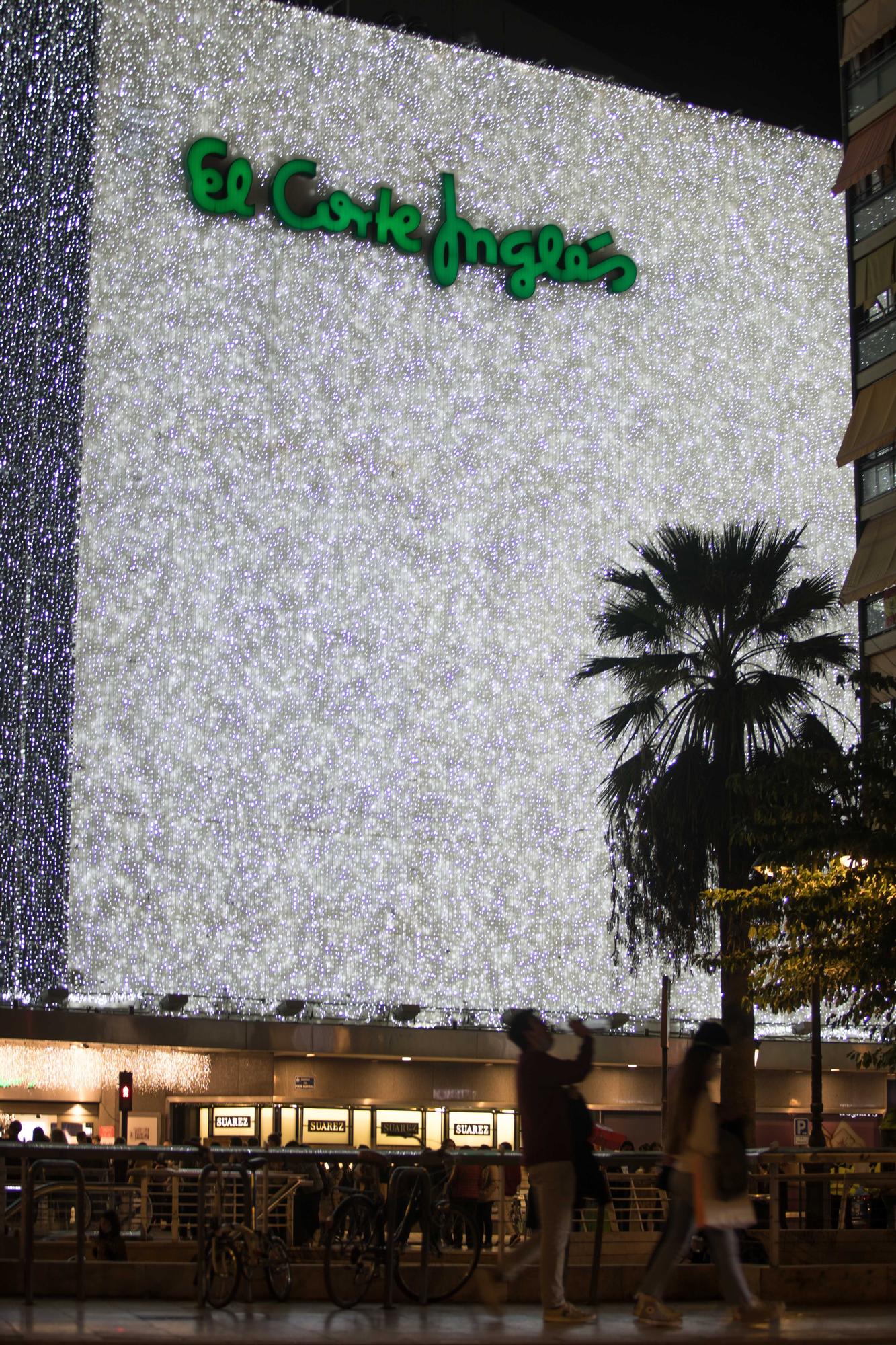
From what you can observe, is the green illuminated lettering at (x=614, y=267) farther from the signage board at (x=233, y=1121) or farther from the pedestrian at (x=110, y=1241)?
the pedestrian at (x=110, y=1241)

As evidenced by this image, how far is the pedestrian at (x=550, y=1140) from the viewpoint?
1000 cm

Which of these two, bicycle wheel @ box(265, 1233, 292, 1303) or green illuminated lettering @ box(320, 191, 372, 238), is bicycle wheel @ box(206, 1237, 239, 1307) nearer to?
bicycle wheel @ box(265, 1233, 292, 1303)

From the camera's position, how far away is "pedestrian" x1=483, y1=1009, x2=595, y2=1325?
32.8 ft

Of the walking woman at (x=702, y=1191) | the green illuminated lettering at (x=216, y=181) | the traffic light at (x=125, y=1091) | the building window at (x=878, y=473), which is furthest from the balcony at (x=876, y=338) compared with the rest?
the walking woman at (x=702, y=1191)

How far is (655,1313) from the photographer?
33.6 ft

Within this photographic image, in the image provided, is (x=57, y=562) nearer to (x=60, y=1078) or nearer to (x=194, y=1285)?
(x=60, y=1078)

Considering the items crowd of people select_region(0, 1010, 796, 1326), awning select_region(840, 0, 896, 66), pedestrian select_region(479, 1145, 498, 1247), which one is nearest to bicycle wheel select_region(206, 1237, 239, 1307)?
crowd of people select_region(0, 1010, 796, 1326)

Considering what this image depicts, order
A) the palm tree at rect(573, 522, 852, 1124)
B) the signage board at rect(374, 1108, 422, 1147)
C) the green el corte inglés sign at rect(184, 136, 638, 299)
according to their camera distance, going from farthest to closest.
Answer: the green el corte inglés sign at rect(184, 136, 638, 299) → the signage board at rect(374, 1108, 422, 1147) → the palm tree at rect(573, 522, 852, 1124)

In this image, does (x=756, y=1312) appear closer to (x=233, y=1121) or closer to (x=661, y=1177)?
(x=661, y=1177)

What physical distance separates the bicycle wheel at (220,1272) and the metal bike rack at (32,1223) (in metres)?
0.80

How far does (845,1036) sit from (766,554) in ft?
48.8

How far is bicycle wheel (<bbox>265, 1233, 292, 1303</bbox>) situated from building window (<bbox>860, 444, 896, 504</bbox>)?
22043 millimetres

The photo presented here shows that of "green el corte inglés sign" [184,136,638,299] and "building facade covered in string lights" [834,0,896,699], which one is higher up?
"green el corte inglés sign" [184,136,638,299]

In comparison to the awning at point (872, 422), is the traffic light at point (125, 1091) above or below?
below
